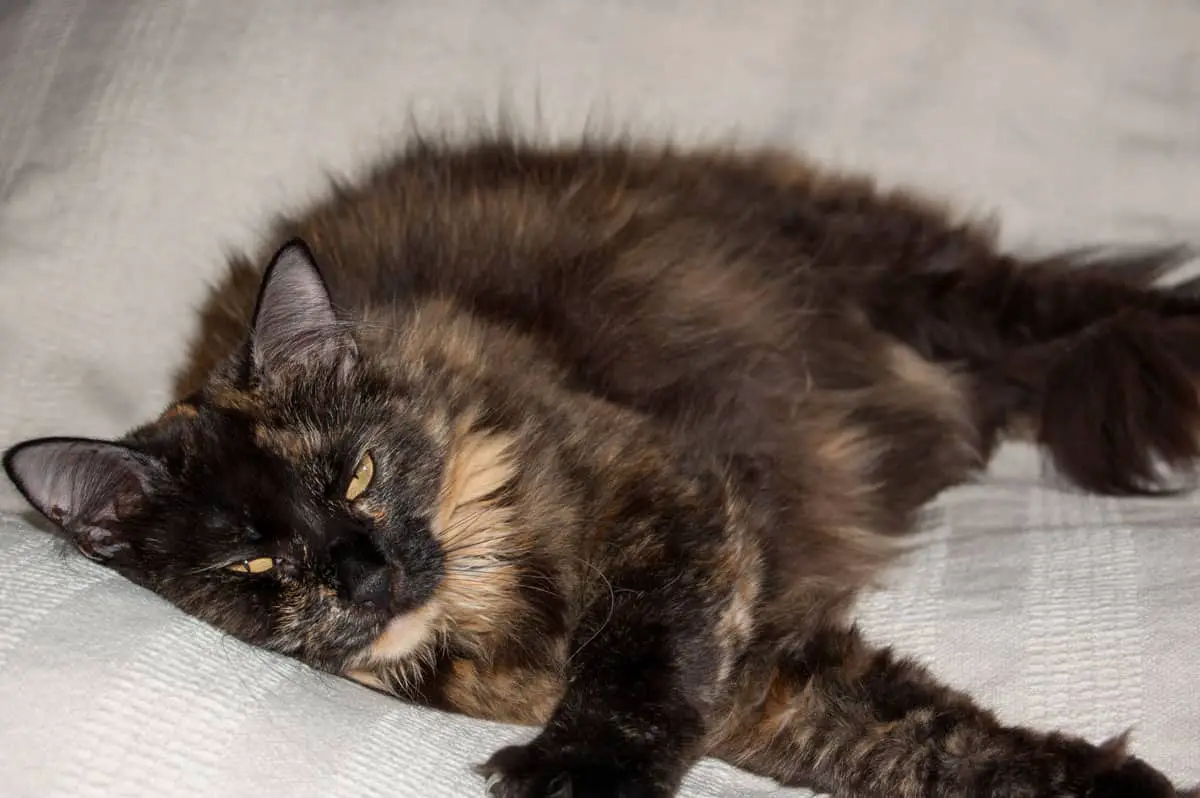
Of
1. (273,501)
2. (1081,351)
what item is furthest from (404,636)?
(1081,351)

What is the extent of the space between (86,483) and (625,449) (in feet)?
2.29

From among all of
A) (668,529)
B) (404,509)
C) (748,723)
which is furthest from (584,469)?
(748,723)

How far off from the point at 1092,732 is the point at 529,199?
127cm

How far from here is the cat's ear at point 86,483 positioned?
1380mm

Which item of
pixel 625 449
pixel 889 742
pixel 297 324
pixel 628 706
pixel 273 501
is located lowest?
pixel 889 742

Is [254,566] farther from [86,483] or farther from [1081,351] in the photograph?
[1081,351]

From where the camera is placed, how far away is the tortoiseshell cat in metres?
1.42

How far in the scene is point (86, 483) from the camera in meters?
1.43

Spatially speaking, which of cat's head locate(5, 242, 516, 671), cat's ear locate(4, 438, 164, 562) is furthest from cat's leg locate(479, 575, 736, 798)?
cat's ear locate(4, 438, 164, 562)

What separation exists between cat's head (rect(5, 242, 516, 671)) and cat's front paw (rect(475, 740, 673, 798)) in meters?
0.24

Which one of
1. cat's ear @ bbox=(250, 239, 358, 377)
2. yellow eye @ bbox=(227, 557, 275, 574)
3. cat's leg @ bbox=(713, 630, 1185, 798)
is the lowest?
cat's leg @ bbox=(713, 630, 1185, 798)

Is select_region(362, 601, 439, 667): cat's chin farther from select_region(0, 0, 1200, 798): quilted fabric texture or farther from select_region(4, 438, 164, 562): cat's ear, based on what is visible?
select_region(4, 438, 164, 562): cat's ear

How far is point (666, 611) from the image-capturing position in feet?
4.84

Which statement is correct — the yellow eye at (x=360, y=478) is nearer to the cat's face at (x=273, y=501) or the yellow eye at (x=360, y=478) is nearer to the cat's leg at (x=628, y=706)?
the cat's face at (x=273, y=501)
